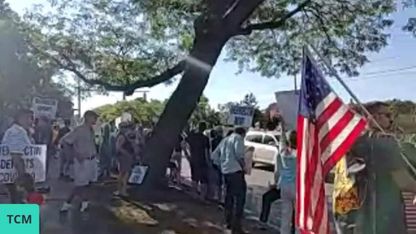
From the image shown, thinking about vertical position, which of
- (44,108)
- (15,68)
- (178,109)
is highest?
(15,68)

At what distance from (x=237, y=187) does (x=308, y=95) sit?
19.6 feet

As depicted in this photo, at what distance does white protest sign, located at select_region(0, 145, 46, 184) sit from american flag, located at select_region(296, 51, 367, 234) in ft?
15.4

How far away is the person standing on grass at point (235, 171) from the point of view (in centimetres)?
1039

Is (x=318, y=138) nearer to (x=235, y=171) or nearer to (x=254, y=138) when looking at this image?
(x=235, y=171)

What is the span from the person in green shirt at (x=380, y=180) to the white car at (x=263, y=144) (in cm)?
2299

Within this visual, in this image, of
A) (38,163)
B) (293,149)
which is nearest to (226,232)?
(293,149)

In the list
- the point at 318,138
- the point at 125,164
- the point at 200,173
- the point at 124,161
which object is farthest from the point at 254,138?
the point at 318,138

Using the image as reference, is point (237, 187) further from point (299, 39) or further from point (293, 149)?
point (299, 39)

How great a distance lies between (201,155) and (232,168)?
4263 mm

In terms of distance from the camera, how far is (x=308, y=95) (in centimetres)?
468

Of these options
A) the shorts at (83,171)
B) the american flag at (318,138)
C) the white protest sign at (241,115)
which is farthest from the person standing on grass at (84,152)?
the american flag at (318,138)

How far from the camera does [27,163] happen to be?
849cm

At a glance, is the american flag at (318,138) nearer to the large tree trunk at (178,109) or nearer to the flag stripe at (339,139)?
the flag stripe at (339,139)

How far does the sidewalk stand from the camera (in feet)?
34.8
